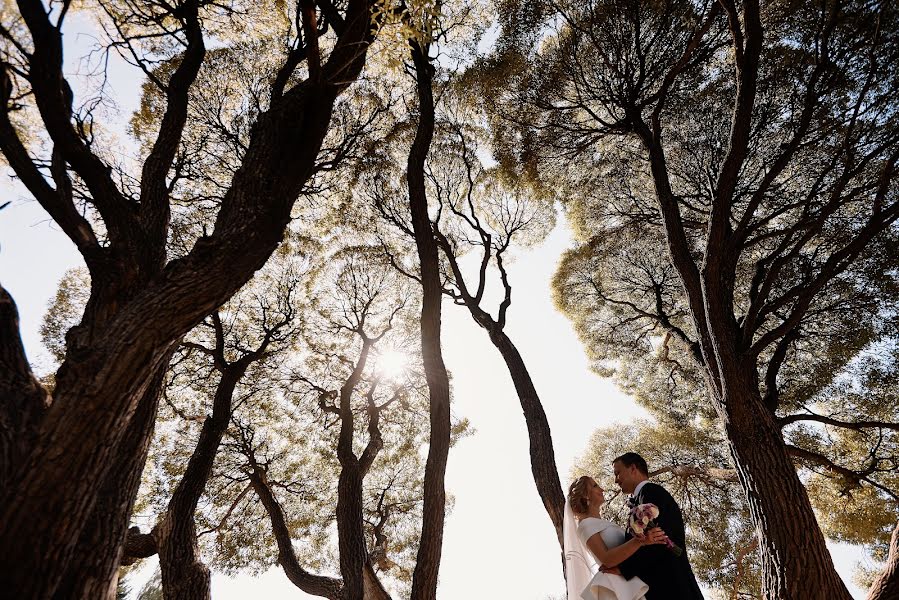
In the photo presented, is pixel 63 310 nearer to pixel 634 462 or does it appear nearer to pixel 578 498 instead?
pixel 578 498

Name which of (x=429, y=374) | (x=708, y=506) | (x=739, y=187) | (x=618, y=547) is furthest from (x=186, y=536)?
(x=739, y=187)

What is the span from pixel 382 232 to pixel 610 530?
6.52m

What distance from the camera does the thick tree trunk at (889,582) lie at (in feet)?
9.25

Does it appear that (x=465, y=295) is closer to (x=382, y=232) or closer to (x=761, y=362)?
(x=382, y=232)

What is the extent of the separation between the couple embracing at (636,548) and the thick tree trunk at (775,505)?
1.13 meters

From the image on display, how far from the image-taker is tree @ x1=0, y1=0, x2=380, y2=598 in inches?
76.6

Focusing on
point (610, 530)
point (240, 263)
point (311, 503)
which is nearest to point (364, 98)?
point (240, 263)

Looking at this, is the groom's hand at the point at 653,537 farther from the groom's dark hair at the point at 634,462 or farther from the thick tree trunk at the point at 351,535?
the thick tree trunk at the point at 351,535

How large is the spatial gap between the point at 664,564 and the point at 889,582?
5.07 ft

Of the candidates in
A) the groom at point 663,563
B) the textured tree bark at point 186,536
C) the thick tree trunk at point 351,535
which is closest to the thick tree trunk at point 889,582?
the groom at point 663,563

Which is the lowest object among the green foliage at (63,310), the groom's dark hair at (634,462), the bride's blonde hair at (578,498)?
the bride's blonde hair at (578,498)

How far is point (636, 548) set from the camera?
2684 mm

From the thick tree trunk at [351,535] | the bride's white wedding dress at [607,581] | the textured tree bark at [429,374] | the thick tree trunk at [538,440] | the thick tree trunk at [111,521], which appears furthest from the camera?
the thick tree trunk at [351,535]

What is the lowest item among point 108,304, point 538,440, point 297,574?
point 297,574
